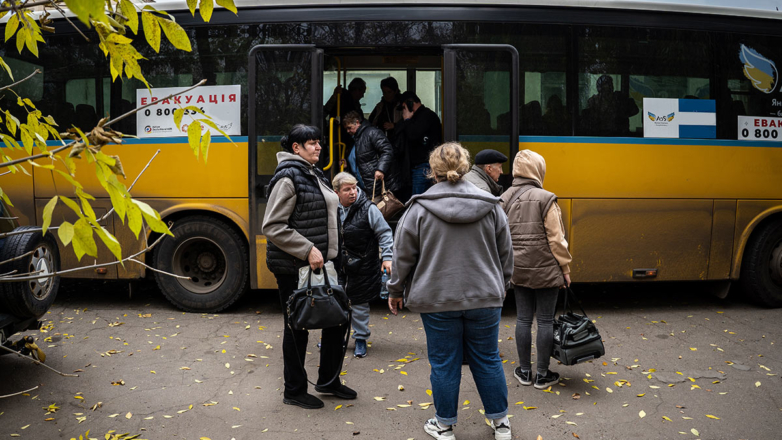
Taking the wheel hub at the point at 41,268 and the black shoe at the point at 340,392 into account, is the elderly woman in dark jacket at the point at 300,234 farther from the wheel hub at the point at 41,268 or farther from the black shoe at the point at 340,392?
the wheel hub at the point at 41,268

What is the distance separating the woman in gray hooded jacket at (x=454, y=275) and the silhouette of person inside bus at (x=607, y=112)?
340 centimetres

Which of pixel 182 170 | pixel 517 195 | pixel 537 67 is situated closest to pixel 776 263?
pixel 537 67

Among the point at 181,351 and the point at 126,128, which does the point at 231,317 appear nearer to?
the point at 181,351

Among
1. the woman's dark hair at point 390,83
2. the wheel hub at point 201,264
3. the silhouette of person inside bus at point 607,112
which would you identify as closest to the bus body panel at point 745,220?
the silhouette of person inside bus at point 607,112

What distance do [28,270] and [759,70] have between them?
24.3 ft

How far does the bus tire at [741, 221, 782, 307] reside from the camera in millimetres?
7043

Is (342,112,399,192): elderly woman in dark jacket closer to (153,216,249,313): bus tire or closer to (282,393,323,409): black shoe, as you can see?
(153,216,249,313): bus tire

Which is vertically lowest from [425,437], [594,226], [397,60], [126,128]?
[425,437]

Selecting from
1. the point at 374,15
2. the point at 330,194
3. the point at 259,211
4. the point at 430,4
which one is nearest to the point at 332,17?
the point at 374,15

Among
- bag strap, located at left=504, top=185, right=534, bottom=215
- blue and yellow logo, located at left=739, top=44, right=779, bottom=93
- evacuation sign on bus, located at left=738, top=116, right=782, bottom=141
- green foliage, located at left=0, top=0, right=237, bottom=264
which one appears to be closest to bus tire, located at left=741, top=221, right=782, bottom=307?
evacuation sign on bus, located at left=738, top=116, right=782, bottom=141

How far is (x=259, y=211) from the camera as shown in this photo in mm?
6699

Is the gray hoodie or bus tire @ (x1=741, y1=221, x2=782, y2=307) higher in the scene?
the gray hoodie

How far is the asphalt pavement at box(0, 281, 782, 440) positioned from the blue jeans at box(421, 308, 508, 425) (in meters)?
0.34

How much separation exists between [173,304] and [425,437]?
415 centimetres
